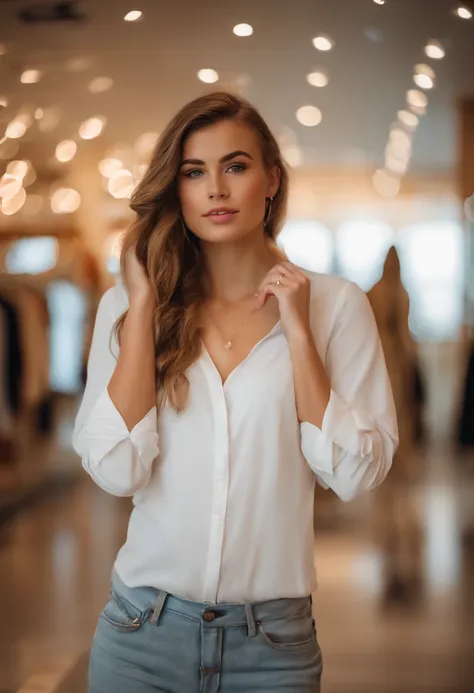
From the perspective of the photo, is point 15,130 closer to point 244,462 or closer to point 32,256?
point 32,256

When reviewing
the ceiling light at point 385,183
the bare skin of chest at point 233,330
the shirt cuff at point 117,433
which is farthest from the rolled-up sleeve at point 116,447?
the ceiling light at point 385,183

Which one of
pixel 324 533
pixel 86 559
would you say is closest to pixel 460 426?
pixel 324 533

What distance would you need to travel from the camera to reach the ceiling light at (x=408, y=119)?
6.77 ft

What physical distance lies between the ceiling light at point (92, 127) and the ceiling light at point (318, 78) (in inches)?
18.0

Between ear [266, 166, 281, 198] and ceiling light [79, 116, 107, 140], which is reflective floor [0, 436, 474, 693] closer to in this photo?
ceiling light [79, 116, 107, 140]

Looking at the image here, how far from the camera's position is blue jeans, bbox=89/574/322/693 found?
Result: 133cm

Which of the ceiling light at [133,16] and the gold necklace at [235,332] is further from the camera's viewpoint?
the ceiling light at [133,16]

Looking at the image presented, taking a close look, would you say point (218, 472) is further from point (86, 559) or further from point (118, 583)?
point (86, 559)

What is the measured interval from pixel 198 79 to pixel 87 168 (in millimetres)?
312

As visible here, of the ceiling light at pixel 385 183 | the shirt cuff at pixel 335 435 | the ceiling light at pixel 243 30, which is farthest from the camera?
the ceiling light at pixel 385 183

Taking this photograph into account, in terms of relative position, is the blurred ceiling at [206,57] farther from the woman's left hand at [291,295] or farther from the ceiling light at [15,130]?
the woman's left hand at [291,295]

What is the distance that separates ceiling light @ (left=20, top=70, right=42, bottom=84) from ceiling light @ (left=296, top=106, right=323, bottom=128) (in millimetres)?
572

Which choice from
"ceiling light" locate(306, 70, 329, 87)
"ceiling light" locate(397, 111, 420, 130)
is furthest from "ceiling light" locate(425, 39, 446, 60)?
"ceiling light" locate(306, 70, 329, 87)

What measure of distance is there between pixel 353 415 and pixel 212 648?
0.40 metres
